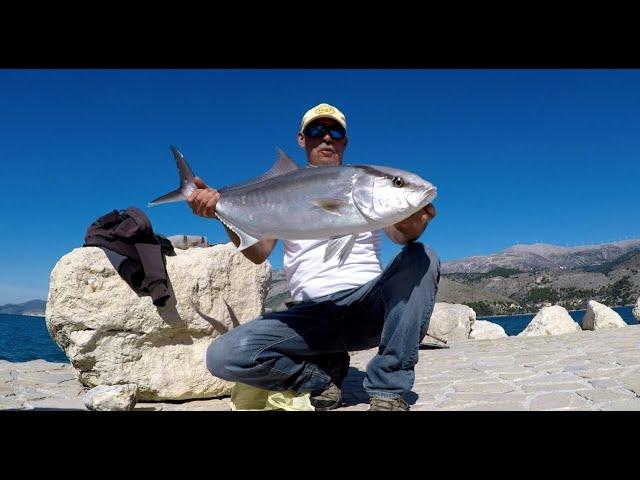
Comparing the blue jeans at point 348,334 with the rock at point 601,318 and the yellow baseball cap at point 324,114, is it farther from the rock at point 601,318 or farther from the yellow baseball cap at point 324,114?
the rock at point 601,318

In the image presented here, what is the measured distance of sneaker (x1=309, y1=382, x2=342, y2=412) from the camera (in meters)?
4.62

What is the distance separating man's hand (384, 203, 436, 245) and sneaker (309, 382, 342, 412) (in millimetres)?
1619

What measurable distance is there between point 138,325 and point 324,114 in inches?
129

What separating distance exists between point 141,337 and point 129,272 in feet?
2.58

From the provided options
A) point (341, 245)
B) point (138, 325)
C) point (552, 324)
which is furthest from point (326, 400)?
point (552, 324)

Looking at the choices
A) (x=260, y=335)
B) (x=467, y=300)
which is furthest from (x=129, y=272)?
(x=467, y=300)

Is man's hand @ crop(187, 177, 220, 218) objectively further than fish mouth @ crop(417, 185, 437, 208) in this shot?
Yes

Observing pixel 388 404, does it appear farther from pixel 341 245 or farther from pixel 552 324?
pixel 552 324

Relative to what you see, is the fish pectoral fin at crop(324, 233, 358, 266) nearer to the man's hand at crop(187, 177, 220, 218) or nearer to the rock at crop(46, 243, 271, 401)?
the man's hand at crop(187, 177, 220, 218)

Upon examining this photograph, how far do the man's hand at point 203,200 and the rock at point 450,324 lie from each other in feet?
34.5

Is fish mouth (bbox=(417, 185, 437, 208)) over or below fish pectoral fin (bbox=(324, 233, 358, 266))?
over

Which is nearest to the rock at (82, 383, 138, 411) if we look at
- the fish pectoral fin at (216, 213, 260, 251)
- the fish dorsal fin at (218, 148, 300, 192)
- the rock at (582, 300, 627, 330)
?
the fish pectoral fin at (216, 213, 260, 251)

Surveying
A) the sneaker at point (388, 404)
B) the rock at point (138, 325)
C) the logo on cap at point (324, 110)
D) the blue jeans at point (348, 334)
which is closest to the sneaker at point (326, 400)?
the blue jeans at point (348, 334)

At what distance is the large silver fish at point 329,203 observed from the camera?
10.9 ft
